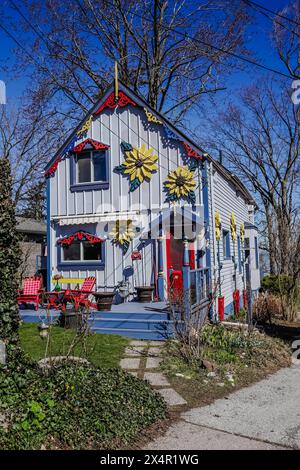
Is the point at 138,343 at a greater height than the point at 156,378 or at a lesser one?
greater

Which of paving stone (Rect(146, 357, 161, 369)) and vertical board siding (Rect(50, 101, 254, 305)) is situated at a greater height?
vertical board siding (Rect(50, 101, 254, 305))

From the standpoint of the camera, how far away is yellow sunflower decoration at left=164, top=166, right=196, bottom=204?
11.7 m

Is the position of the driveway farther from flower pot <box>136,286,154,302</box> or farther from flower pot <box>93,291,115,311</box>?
flower pot <box>136,286,154,302</box>

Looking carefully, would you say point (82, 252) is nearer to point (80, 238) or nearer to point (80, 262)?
point (80, 262)

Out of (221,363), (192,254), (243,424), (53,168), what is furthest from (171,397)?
(53,168)

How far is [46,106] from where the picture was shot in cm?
2481

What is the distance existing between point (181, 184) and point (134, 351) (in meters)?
5.23

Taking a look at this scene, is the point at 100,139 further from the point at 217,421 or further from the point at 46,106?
the point at 46,106

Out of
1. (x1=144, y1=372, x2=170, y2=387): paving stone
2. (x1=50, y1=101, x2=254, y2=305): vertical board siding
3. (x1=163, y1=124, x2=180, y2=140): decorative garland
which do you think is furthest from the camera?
(x1=50, y1=101, x2=254, y2=305): vertical board siding

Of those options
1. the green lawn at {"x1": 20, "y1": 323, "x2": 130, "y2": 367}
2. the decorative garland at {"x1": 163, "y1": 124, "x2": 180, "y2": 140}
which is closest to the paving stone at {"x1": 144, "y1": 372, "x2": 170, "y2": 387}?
the green lawn at {"x1": 20, "y1": 323, "x2": 130, "y2": 367}

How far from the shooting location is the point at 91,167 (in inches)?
511

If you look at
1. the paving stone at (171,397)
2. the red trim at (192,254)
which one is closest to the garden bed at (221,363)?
the paving stone at (171,397)

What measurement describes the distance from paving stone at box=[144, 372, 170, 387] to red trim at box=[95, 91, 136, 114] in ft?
27.4
